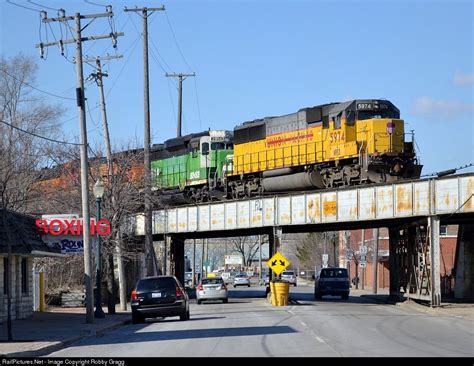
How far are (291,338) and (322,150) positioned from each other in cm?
2232

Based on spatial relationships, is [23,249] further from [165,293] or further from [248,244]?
[248,244]

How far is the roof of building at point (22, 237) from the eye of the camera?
26.9 meters

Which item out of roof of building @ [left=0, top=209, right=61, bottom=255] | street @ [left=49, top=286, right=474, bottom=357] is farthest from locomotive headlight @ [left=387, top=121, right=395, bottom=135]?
roof of building @ [left=0, top=209, right=61, bottom=255]

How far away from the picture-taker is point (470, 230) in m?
45.5

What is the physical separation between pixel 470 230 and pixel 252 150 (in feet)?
43.9

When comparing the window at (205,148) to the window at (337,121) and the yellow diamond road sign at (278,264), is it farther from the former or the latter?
the yellow diamond road sign at (278,264)

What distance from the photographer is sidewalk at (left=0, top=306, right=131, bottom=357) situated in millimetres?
18828

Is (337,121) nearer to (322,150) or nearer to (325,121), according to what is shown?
(325,121)

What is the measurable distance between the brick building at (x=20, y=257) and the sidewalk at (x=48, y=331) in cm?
65

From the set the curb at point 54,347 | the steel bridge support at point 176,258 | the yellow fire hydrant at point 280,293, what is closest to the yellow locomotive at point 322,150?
the yellow fire hydrant at point 280,293

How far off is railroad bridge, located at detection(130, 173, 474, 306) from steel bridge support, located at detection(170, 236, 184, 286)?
0.10 metres

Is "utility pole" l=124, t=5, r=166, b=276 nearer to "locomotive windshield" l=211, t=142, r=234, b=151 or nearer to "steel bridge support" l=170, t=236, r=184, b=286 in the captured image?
"locomotive windshield" l=211, t=142, r=234, b=151

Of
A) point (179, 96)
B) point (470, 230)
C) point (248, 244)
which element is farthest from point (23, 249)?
point (248, 244)

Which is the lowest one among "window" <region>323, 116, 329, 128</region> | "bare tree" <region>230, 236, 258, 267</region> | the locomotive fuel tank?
"bare tree" <region>230, 236, 258, 267</region>
